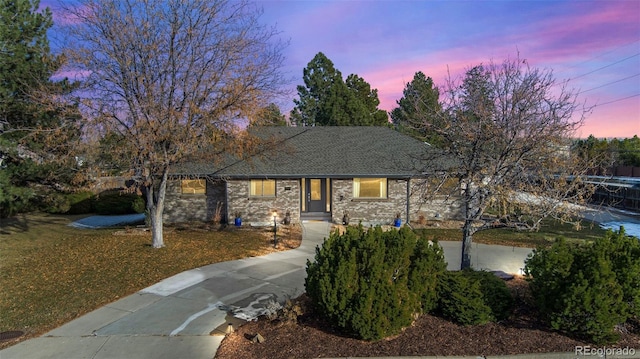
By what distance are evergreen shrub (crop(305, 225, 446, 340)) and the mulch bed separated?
22 cm

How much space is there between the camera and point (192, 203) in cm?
1783

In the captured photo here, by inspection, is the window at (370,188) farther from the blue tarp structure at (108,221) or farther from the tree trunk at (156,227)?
the blue tarp structure at (108,221)

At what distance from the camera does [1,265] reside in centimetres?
1071

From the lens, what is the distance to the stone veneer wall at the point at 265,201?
17359mm

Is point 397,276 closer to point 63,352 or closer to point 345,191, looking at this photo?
point 63,352

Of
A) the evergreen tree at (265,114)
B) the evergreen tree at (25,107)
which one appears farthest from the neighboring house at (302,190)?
the evergreen tree at (25,107)

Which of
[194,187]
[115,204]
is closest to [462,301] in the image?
[194,187]

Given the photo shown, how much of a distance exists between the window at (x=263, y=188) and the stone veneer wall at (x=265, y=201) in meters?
0.21

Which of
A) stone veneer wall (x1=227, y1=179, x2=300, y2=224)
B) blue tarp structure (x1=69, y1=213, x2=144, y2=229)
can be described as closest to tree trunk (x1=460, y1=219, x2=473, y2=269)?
stone veneer wall (x1=227, y1=179, x2=300, y2=224)

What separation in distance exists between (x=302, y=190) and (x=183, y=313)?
11072mm

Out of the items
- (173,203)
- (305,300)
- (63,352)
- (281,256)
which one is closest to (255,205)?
(173,203)

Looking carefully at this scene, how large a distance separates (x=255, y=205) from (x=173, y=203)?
401cm

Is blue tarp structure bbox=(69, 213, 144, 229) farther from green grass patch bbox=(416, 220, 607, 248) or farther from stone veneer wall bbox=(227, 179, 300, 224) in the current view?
green grass patch bbox=(416, 220, 607, 248)

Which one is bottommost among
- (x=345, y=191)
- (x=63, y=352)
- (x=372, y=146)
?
(x=63, y=352)
